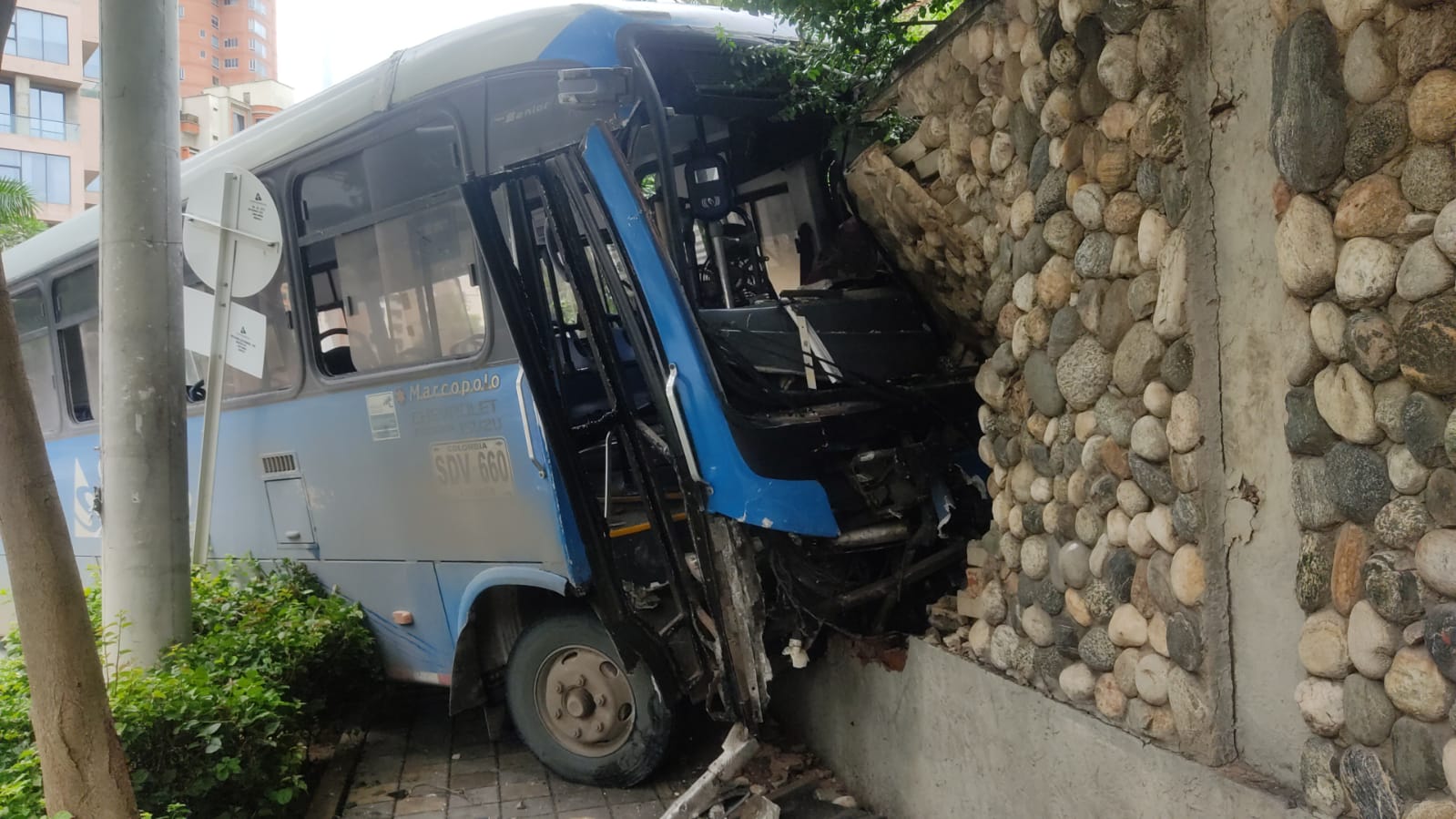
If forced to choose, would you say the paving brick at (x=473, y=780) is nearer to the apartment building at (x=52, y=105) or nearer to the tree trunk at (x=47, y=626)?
the tree trunk at (x=47, y=626)

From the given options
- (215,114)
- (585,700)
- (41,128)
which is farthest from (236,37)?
(585,700)

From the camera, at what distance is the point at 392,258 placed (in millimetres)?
4465

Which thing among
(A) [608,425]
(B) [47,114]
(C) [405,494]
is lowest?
(C) [405,494]

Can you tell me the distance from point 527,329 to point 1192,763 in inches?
106

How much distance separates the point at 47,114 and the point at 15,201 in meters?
15.2

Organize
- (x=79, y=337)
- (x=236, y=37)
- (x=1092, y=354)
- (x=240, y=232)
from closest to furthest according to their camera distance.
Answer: (x=1092, y=354) < (x=240, y=232) < (x=79, y=337) < (x=236, y=37)

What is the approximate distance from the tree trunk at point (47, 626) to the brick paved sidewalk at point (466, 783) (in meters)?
1.58

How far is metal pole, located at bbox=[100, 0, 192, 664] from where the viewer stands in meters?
4.35

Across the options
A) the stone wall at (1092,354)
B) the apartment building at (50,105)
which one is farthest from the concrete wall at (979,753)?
the apartment building at (50,105)

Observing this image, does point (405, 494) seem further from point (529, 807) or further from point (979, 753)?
point (979, 753)

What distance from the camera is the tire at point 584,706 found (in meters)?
4.20

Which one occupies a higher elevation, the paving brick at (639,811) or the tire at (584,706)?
the tire at (584,706)

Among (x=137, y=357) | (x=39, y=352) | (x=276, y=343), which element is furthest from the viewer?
(x=39, y=352)

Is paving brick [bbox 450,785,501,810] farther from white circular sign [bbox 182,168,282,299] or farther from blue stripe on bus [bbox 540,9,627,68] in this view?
blue stripe on bus [bbox 540,9,627,68]
